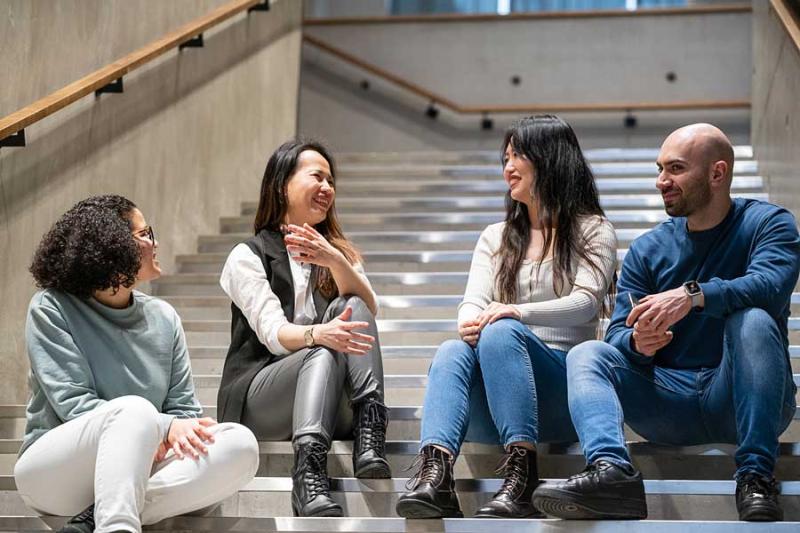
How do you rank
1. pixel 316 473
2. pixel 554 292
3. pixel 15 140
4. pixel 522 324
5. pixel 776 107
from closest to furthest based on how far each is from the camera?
pixel 316 473
pixel 522 324
pixel 554 292
pixel 15 140
pixel 776 107

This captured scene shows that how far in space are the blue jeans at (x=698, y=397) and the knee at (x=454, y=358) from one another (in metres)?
0.21

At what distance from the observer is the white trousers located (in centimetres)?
185

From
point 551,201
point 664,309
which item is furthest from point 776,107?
point 664,309

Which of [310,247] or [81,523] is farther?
[310,247]

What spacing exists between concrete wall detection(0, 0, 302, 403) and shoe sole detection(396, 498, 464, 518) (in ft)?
4.51

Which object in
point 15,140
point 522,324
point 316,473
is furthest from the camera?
point 15,140

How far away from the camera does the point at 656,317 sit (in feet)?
6.91

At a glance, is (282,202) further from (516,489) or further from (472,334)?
(516,489)

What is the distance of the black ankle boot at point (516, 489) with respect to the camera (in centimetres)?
197

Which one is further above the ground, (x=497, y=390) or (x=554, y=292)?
(x=554, y=292)

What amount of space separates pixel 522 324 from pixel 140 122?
201cm

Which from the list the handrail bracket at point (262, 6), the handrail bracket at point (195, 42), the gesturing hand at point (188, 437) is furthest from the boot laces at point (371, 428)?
the handrail bracket at point (262, 6)

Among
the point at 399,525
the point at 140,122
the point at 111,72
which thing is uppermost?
the point at 111,72

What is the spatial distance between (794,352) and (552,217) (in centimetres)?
84
